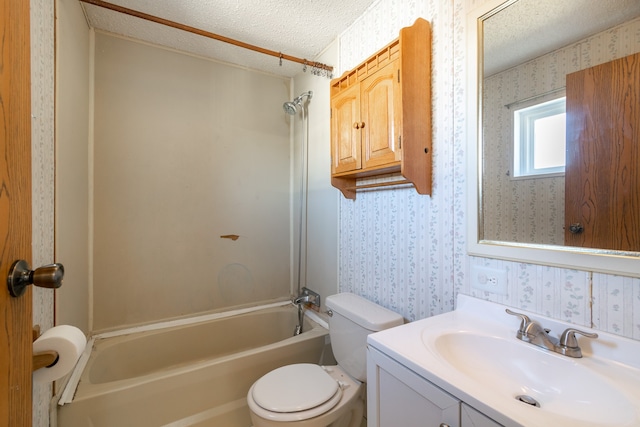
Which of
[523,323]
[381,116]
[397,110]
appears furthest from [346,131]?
[523,323]

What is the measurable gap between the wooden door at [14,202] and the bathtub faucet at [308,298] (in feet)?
5.30

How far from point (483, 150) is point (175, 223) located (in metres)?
2.06

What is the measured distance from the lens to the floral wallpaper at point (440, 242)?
822 millimetres

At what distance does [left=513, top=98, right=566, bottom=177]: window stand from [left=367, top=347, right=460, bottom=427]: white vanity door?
0.81 metres

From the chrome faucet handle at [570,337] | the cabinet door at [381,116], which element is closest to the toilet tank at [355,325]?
the chrome faucet handle at [570,337]

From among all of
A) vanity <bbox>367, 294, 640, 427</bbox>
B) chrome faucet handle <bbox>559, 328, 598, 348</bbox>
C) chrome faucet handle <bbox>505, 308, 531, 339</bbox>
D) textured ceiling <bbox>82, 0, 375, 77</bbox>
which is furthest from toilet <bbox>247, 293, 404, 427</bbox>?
textured ceiling <bbox>82, 0, 375, 77</bbox>

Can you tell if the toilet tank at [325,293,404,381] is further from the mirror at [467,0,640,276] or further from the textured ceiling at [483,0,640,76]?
the textured ceiling at [483,0,640,76]

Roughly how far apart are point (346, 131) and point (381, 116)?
0.99 feet

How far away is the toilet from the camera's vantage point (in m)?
1.17

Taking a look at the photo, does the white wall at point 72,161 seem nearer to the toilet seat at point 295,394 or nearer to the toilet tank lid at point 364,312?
the toilet seat at point 295,394

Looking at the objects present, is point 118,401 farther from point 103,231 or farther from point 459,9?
point 459,9

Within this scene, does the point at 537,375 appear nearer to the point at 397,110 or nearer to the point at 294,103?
the point at 397,110

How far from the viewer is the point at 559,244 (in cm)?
89

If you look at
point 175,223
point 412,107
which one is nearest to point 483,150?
point 412,107
